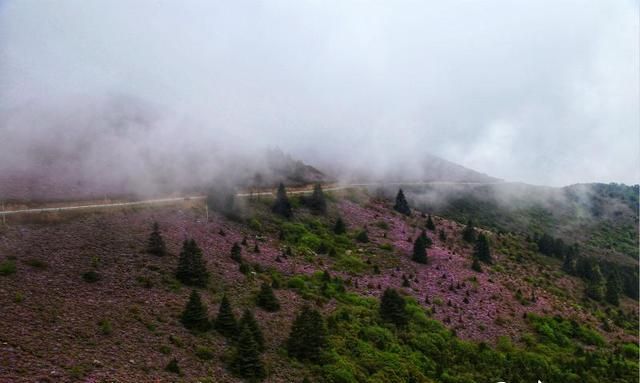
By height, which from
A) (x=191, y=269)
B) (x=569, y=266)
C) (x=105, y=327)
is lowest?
(x=569, y=266)

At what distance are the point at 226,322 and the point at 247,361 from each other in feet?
14.1

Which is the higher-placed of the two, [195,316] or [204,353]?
[195,316]

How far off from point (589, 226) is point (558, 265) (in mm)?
62643

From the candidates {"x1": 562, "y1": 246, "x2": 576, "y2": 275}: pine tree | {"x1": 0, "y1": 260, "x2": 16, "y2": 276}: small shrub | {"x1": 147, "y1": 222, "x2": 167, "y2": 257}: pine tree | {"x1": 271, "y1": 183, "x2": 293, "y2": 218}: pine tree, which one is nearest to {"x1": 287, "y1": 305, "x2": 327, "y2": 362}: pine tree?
{"x1": 147, "y1": 222, "x2": 167, "y2": 257}: pine tree

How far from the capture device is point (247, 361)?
29.2 meters

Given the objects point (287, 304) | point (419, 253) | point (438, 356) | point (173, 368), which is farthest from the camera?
point (419, 253)

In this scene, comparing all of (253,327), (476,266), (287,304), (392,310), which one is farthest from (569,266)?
(253,327)

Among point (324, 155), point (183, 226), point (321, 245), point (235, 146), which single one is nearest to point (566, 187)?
point (324, 155)

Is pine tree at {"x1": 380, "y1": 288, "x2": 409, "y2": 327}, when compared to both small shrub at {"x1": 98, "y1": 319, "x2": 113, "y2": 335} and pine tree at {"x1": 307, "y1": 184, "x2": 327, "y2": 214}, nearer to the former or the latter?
small shrub at {"x1": 98, "y1": 319, "x2": 113, "y2": 335}

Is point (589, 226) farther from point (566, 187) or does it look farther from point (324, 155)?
point (324, 155)

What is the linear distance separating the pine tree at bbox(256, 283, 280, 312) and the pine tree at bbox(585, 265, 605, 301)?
4978cm

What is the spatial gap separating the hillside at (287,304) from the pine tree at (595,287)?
55.4 inches

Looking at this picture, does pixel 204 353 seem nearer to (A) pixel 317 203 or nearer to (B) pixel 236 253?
(B) pixel 236 253

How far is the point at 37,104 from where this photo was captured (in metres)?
74.8
